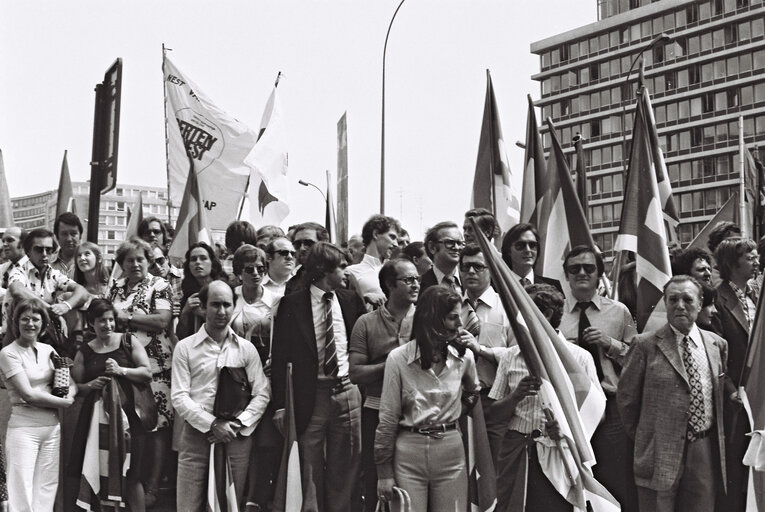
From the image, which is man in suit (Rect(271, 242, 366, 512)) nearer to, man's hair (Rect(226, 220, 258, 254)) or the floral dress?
the floral dress

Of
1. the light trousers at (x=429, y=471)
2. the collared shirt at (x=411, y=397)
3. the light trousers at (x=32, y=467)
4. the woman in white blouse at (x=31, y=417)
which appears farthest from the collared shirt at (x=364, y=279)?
the light trousers at (x=32, y=467)

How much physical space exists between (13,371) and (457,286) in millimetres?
3194

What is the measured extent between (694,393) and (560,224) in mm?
2401

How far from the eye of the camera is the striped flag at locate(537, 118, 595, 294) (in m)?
7.89

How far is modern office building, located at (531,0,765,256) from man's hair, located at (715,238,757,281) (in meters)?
72.2

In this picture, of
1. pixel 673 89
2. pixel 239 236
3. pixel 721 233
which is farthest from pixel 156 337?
pixel 673 89

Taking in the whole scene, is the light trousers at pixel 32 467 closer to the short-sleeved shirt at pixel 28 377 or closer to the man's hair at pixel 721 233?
the short-sleeved shirt at pixel 28 377

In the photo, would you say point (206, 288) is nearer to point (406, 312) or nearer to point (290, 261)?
point (290, 261)

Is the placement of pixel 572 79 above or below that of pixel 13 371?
above

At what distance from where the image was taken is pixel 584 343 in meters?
6.33

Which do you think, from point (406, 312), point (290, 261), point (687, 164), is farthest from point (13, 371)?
point (687, 164)

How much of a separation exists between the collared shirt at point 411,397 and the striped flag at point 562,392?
0.46 m

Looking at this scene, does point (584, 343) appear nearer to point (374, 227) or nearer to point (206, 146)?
point (374, 227)

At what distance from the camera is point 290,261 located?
24.9 ft
